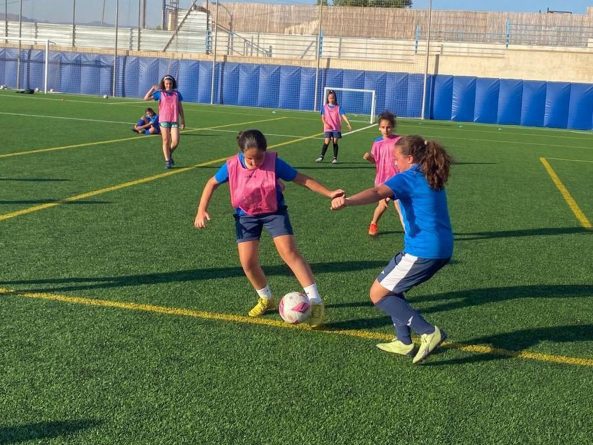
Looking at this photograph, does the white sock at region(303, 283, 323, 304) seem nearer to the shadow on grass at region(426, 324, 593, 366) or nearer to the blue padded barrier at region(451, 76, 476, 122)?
the shadow on grass at region(426, 324, 593, 366)

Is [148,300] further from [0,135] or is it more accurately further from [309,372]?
[0,135]

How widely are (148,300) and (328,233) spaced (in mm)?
3646

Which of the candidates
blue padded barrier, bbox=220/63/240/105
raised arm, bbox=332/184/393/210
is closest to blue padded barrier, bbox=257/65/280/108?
blue padded barrier, bbox=220/63/240/105

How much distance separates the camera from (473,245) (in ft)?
30.8

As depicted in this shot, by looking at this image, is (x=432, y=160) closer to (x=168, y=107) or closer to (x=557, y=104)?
(x=168, y=107)

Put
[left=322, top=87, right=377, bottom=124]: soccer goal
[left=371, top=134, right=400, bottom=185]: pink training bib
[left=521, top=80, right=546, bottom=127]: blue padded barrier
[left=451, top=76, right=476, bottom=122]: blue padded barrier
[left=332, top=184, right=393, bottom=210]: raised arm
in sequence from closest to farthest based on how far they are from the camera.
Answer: [left=332, top=184, right=393, bottom=210]: raised arm → [left=371, top=134, right=400, bottom=185]: pink training bib → [left=521, top=80, right=546, bottom=127]: blue padded barrier → [left=451, top=76, right=476, bottom=122]: blue padded barrier → [left=322, top=87, right=377, bottom=124]: soccer goal

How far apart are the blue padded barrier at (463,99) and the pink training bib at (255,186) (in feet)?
119

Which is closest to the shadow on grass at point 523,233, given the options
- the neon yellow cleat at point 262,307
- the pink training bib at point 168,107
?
the neon yellow cleat at point 262,307

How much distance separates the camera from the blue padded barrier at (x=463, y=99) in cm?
4094

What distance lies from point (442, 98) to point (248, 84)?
10.8 meters

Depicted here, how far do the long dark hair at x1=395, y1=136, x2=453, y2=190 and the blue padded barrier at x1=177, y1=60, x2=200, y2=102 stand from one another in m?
41.9

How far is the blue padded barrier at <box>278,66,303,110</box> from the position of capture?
44062 mm

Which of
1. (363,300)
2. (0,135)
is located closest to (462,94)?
(0,135)

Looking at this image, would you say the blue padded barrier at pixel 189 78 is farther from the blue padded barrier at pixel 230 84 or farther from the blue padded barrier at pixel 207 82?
the blue padded barrier at pixel 230 84
